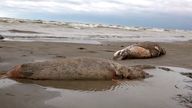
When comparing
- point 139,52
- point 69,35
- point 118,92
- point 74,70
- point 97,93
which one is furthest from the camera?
point 69,35

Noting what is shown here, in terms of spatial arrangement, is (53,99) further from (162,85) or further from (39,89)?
(162,85)

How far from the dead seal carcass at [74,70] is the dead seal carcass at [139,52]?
336cm

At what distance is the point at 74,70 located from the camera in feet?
20.7

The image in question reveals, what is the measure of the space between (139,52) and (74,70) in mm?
4356

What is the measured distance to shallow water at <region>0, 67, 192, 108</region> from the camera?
448cm

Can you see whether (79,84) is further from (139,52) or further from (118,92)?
(139,52)

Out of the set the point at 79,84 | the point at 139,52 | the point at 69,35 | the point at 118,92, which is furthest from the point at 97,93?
the point at 69,35

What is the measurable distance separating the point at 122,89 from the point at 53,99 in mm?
1370

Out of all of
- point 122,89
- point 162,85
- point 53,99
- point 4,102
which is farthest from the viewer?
point 162,85

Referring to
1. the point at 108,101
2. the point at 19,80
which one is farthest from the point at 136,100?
the point at 19,80

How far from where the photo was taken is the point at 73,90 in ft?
17.3

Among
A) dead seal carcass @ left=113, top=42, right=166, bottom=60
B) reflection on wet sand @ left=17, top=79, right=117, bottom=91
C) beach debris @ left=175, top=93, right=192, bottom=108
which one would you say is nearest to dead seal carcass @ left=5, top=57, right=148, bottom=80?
reflection on wet sand @ left=17, top=79, right=117, bottom=91

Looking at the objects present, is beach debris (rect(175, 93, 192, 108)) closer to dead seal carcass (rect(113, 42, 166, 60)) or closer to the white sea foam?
dead seal carcass (rect(113, 42, 166, 60))

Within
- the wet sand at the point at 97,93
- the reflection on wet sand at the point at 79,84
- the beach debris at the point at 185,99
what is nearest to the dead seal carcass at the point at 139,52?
the wet sand at the point at 97,93
